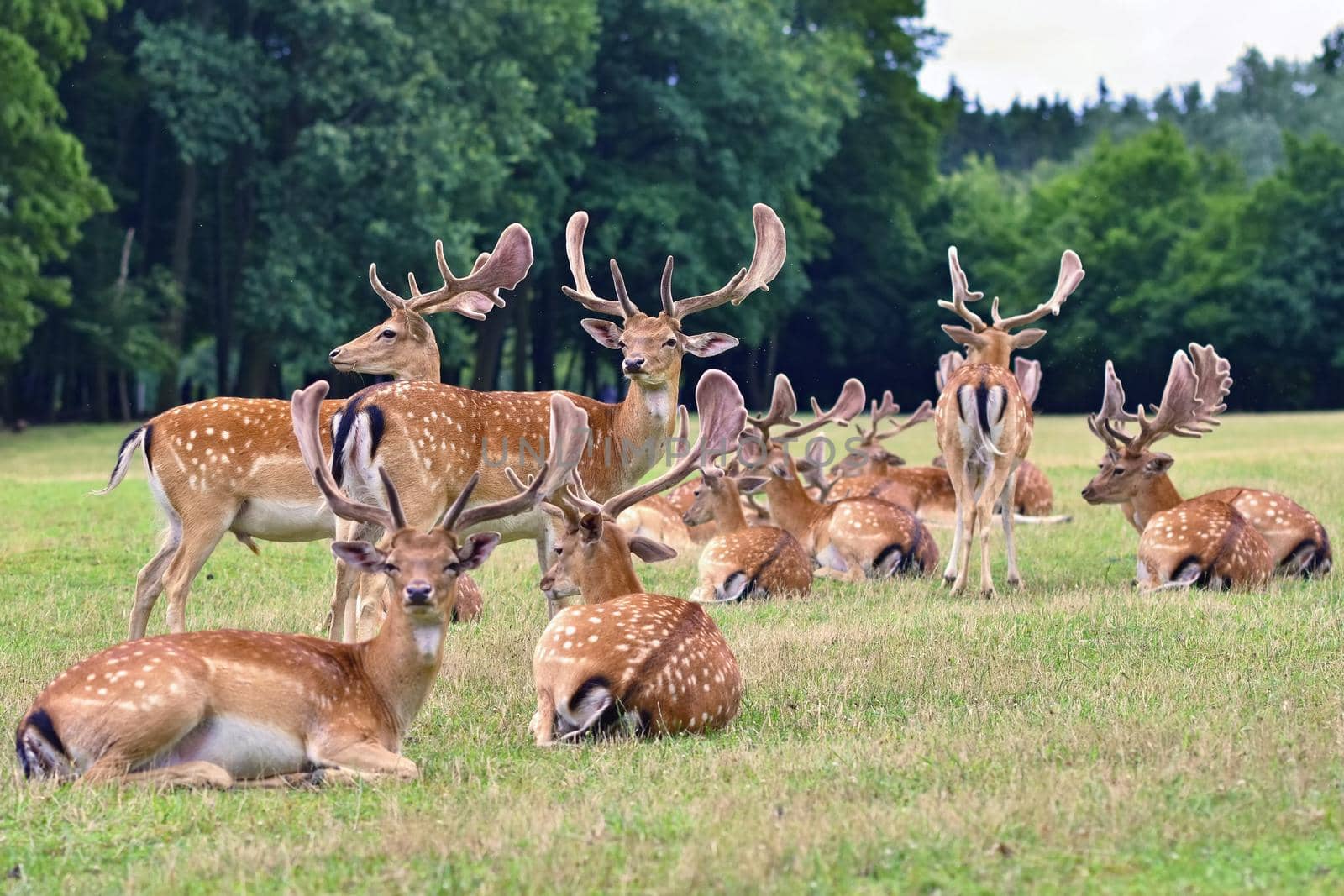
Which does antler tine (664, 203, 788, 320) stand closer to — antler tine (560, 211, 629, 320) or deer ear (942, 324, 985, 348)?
antler tine (560, 211, 629, 320)

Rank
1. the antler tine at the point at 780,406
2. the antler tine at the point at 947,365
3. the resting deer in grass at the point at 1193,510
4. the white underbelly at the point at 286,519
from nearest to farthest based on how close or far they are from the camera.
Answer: the white underbelly at the point at 286,519, the resting deer in grass at the point at 1193,510, the antler tine at the point at 780,406, the antler tine at the point at 947,365

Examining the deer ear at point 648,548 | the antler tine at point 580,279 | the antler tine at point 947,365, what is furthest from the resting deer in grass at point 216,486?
the antler tine at point 947,365

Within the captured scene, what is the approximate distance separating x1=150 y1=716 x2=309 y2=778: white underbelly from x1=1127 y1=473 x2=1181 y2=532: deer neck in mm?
5923

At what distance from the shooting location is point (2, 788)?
177 inches

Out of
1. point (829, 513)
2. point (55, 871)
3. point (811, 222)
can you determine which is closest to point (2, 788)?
point (55, 871)

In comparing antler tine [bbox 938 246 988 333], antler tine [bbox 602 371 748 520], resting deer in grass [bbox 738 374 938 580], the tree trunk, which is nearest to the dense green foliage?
the tree trunk

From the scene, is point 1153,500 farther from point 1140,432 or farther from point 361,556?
point 361,556

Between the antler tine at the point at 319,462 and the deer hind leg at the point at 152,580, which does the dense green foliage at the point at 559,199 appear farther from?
the antler tine at the point at 319,462

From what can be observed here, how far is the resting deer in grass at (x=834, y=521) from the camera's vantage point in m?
9.73

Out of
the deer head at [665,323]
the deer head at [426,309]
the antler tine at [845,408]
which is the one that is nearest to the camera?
the deer head at [665,323]

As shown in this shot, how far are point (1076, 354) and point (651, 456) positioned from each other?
36.6 m

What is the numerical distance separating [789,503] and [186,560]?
458 cm

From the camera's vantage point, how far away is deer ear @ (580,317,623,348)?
24.6ft

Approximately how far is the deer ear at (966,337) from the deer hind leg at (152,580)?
4.31m
